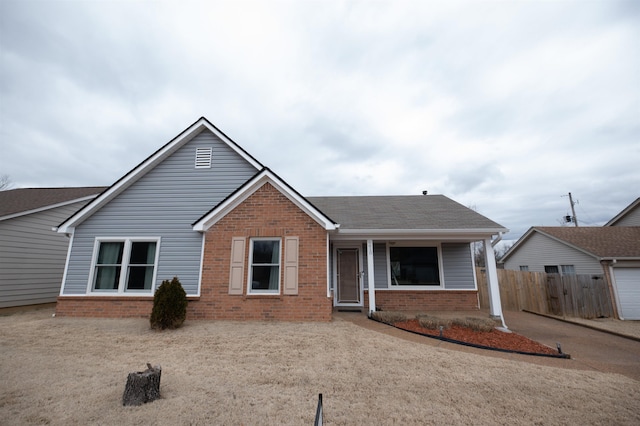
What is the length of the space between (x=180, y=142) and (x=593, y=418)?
39.6ft

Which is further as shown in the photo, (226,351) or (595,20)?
(595,20)

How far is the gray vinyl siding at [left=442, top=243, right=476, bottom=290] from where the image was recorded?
35.6 ft


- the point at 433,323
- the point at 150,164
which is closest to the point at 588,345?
the point at 433,323

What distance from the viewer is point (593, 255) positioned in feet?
42.4

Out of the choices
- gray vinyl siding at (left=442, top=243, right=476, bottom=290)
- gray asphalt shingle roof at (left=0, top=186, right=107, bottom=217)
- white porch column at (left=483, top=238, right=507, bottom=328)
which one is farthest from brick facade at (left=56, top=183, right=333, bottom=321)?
gray asphalt shingle roof at (left=0, top=186, right=107, bottom=217)

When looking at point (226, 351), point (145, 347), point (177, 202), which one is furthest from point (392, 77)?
point (145, 347)

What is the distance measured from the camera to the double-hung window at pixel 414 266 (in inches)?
433

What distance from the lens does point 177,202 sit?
9.59 meters

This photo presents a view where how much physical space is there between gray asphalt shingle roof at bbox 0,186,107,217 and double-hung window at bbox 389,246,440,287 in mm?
15694

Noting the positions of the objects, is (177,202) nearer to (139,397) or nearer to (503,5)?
(139,397)

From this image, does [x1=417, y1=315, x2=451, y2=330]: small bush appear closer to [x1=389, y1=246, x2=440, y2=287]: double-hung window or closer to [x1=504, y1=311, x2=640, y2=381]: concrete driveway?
[x1=504, y1=311, x2=640, y2=381]: concrete driveway

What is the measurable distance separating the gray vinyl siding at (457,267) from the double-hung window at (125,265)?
11.0 metres

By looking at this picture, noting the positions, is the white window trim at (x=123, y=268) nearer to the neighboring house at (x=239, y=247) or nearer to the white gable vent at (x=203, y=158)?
the neighboring house at (x=239, y=247)

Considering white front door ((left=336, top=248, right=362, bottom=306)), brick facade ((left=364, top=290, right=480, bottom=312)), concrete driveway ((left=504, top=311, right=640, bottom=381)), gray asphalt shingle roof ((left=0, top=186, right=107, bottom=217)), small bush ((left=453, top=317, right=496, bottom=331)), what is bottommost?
concrete driveway ((left=504, top=311, right=640, bottom=381))
